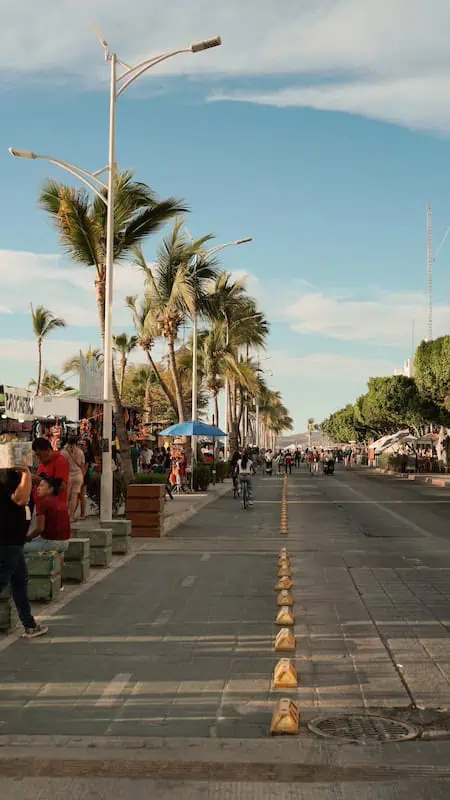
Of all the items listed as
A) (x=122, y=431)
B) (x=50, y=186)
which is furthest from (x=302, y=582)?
(x=50, y=186)

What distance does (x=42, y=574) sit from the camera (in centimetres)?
1122

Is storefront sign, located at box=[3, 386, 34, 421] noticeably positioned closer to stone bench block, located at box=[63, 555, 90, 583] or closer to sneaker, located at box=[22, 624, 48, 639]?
stone bench block, located at box=[63, 555, 90, 583]

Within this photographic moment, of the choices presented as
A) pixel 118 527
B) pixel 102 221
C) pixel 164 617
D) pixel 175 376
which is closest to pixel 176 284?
pixel 175 376

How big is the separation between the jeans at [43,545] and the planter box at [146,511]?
8877 mm

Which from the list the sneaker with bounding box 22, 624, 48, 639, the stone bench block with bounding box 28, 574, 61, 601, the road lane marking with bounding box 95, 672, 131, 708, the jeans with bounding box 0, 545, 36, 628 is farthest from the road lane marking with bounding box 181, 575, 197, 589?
the road lane marking with bounding box 95, 672, 131, 708

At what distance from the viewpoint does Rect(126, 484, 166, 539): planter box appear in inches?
786

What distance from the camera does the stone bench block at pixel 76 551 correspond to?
1300 centimetres

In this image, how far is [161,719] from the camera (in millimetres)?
6668

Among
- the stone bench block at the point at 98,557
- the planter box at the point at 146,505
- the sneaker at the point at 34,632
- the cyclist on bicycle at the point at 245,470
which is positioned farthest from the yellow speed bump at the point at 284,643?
the cyclist on bicycle at the point at 245,470

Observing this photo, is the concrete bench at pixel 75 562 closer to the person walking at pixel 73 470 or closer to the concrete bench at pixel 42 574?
the concrete bench at pixel 42 574

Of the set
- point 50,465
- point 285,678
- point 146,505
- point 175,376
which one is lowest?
point 285,678

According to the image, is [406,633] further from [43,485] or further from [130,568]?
[130,568]

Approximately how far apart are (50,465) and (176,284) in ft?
81.4

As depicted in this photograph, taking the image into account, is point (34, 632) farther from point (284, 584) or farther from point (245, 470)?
point (245, 470)
